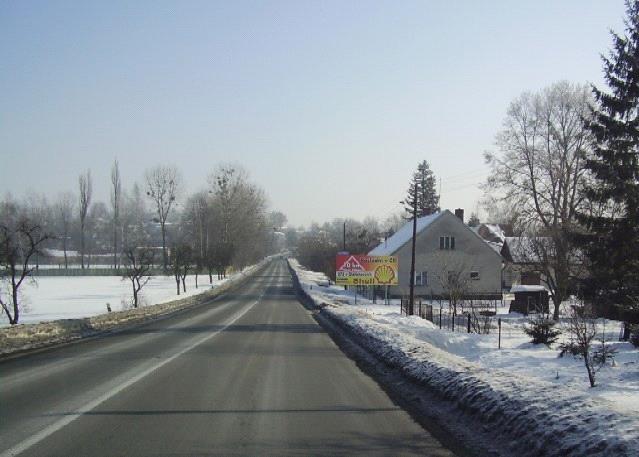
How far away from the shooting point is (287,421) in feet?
23.9

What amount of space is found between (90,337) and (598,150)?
70.0 feet

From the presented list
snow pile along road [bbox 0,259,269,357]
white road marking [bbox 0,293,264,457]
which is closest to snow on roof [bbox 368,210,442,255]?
snow pile along road [bbox 0,259,269,357]

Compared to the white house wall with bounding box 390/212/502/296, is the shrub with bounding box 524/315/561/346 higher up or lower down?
lower down

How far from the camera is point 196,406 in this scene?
26.6 ft

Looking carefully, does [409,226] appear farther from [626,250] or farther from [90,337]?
[90,337]

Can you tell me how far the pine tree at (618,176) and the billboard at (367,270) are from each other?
17.8m

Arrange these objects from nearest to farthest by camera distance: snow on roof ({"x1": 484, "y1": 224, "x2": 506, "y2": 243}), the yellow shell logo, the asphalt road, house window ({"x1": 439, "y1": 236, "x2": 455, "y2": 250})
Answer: the asphalt road
the yellow shell logo
house window ({"x1": 439, "y1": 236, "x2": 455, "y2": 250})
snow on roof ({"x1": 484, "y1": 224, "x2": 506, "y2": 243})

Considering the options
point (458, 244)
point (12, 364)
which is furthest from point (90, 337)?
point (458, 244)

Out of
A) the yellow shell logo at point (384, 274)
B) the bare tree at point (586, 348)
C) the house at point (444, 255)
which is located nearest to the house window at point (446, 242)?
the house at point (444, 255)

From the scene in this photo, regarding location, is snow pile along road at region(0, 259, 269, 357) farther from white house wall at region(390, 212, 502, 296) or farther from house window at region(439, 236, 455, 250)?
house window at region(439, 236, 455, 250)

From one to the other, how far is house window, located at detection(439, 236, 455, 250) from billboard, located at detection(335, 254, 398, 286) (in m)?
14.0

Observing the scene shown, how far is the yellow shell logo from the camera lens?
4122 centimetres

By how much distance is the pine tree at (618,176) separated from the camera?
2211cm

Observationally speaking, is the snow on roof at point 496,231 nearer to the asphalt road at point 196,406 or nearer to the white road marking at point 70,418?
the asphalt road at point 196,406
